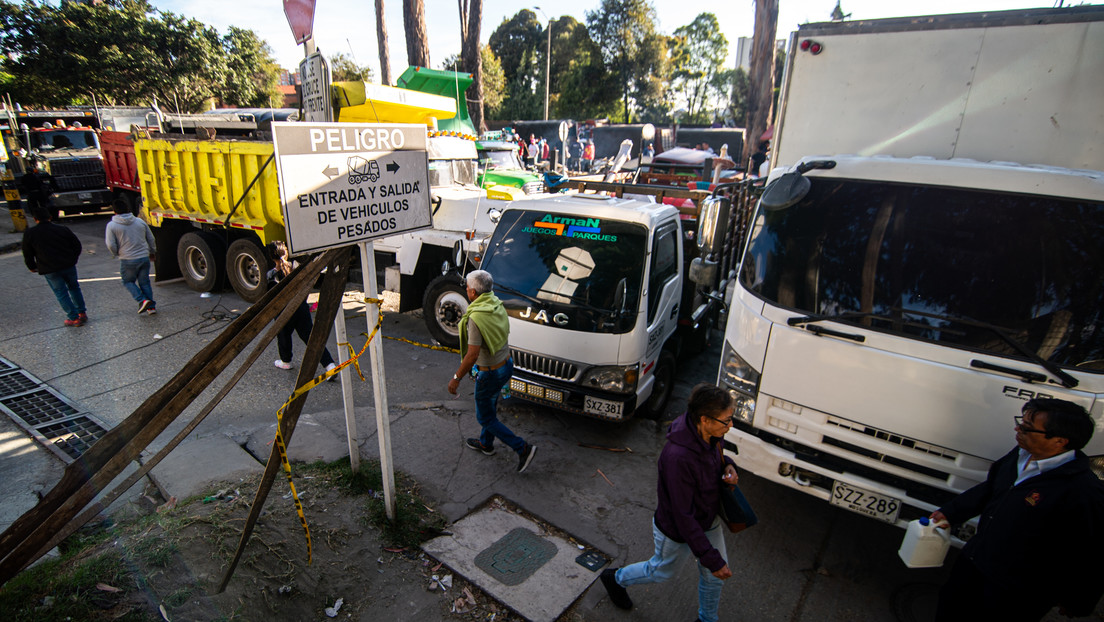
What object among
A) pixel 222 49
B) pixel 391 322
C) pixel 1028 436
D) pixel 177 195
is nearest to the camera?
pixel 1028 436

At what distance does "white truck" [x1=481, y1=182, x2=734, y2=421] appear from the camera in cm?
480

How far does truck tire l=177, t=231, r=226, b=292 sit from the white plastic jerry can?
9.96 meters

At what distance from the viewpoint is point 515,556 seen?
3.63m

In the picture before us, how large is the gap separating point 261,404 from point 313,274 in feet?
11.0

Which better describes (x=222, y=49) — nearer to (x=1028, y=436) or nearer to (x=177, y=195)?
(x=177, y=195)

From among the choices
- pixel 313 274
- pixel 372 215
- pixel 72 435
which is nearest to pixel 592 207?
pixel 372 215

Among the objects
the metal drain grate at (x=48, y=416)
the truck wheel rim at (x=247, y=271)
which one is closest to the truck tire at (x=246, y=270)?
the truck wheel rim at (x=247, y=271)

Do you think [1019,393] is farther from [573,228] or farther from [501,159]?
[501,159]

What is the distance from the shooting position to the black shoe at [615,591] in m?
3.21

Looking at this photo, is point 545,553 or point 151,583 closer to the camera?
point 151,583

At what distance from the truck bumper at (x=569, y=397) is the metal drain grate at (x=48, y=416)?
12.3ft

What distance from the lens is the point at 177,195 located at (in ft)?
29.6

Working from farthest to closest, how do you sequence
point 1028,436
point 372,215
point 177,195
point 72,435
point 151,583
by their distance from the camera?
point 177,195 < point 72,435 < point 372,215 < point 151,583 < point 1028,436

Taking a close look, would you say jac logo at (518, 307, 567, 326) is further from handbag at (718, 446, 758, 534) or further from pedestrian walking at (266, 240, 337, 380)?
pedestrian walking at (266, 240, 337, 380)
